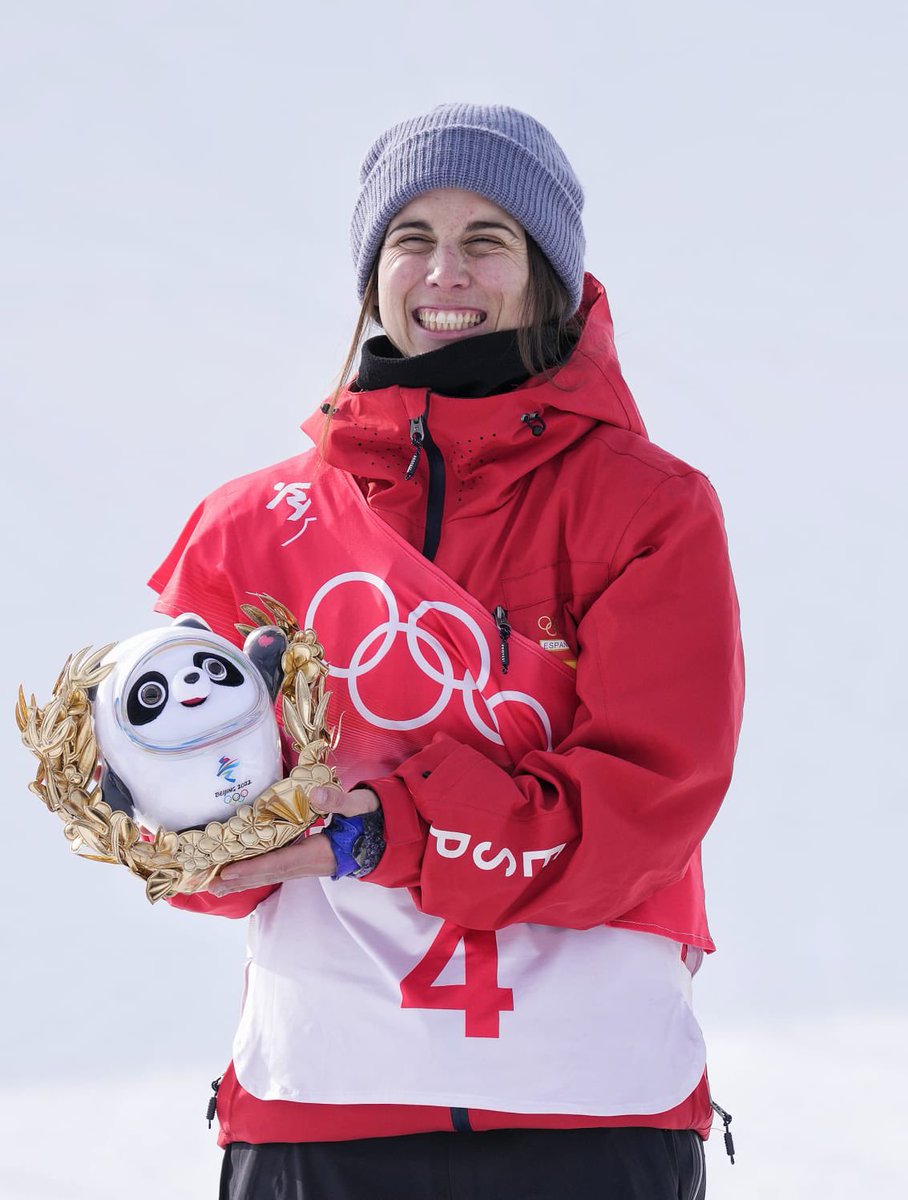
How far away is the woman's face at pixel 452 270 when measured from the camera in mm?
1839

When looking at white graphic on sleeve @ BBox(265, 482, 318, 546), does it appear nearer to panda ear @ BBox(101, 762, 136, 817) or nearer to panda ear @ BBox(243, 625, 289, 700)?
panda ear @ BBox(243, 625, 289, 700)

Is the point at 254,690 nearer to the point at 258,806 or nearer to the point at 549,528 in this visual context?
the point at 258,806

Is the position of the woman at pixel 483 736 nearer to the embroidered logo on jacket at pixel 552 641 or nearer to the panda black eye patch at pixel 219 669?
the embroidered logo on jacket at pixel 552 641

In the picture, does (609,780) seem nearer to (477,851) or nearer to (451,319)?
(477,851)

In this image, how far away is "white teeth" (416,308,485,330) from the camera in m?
1.84

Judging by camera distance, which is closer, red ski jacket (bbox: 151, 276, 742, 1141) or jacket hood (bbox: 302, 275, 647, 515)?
red ski jacket (bbox: 151, 276, 742, 1141)

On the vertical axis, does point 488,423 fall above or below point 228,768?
above

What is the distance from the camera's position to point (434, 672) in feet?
5.62

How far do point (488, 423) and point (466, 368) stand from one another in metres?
0.08

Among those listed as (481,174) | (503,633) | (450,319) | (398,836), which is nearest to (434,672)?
(503,633)

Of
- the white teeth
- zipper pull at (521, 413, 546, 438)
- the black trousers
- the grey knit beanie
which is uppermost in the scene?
the grey knit beanie

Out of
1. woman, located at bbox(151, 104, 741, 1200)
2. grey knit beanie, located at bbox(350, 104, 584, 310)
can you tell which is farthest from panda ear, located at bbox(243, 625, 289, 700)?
grey knit beanie, located at bbox(350, 104, 584, 310)

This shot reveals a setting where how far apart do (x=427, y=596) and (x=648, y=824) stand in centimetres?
37

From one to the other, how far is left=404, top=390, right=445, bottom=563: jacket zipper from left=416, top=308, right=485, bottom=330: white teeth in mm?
95
